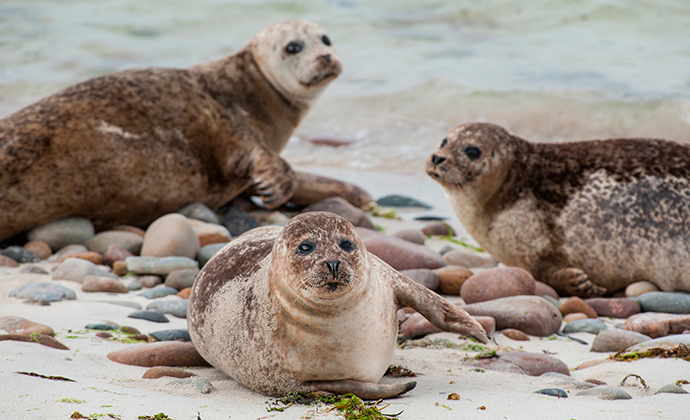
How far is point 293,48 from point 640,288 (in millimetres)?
3892

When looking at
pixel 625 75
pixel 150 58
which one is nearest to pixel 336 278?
pixel 625 75

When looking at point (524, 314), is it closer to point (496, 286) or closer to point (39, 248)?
point (496, 286)

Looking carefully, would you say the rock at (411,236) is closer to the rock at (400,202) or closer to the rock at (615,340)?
the rock at (400,202)

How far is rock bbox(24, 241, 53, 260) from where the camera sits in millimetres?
5180

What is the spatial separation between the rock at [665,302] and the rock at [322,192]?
3409 mm

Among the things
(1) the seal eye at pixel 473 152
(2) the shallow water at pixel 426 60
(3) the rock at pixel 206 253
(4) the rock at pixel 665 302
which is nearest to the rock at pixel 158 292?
(3) the rock at pixel 206 253

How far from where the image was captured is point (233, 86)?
22.3 ft

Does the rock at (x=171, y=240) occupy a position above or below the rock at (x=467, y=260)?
above

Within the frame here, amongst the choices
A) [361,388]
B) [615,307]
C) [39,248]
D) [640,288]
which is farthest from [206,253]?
[640,288]

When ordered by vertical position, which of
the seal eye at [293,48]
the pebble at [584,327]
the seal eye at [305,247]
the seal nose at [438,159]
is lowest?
the pebble at [584,327]

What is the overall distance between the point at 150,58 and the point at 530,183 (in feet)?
55.8

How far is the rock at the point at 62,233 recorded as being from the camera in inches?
211

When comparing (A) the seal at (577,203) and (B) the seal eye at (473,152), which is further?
(B) the seal eye at (473,152)

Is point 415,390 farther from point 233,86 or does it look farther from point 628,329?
point 233,86
